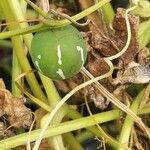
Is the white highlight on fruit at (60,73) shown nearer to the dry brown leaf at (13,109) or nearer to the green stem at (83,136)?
the dry brown leaf at (13,109)

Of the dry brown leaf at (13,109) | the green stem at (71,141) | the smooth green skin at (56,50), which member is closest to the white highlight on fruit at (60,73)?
the smooth green skin at (56,50)

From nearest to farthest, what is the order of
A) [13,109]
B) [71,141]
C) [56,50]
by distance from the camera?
1. [56,50]
2. [13,109]
3. [71,141]

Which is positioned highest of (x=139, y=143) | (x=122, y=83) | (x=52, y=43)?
(x=52, y=43)

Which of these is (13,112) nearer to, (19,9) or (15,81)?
(15,81)


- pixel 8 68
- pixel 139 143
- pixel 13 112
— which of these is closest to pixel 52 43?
pixel 13 112

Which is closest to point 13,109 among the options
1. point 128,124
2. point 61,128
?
point 61,128

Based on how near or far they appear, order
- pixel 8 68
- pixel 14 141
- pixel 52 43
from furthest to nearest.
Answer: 1. pixel 8 68
2. pixel 14 141
3. pixel 52 43

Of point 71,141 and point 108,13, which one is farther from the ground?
point 108,13

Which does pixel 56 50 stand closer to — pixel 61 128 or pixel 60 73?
pixel 60 73
